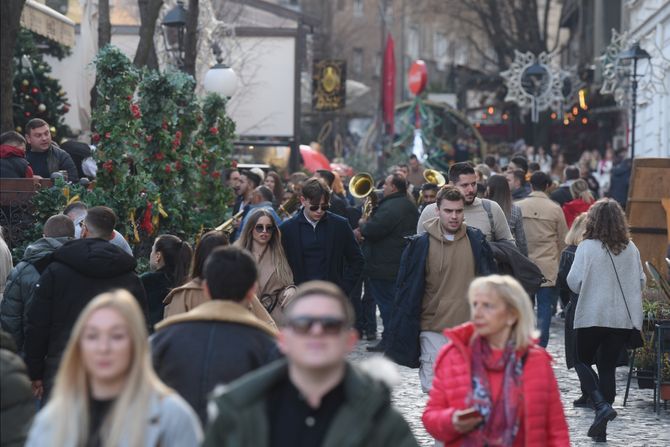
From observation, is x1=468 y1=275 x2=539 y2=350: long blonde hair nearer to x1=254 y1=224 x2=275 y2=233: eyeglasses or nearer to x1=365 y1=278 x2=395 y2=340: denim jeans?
x1=254 y1=224 x2=275 y2=233: eyeglasses

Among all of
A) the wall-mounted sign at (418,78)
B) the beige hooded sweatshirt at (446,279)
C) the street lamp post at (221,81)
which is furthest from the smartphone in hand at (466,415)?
the wall-mounted sign at (418,78)

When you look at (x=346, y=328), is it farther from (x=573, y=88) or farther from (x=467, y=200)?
(x=573, y=88)

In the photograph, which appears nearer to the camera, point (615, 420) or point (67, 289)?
point (67, 289)

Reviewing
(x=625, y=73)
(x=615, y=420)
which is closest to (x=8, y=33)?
(x=615, y=420)

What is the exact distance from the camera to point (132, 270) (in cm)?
869

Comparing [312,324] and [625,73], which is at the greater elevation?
[625,73]

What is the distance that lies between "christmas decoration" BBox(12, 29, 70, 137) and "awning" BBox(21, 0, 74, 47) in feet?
1.30

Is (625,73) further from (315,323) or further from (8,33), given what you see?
(315,323)

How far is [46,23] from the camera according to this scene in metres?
18.7

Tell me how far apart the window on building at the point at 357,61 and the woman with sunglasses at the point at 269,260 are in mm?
71496

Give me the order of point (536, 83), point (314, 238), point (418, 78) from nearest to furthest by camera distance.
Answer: point (314, 238), point (536, 83), point (418, 78)

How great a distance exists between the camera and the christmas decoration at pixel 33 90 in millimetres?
19016

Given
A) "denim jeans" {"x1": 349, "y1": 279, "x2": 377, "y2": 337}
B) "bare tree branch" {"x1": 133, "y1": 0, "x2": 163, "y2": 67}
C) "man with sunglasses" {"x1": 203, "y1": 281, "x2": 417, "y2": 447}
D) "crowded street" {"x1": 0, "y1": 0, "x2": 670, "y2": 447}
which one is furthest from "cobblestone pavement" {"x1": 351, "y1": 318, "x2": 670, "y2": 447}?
"man with sunglasses" {"x1": 203, "y1": 281, "x2": 417, "y2": 447}

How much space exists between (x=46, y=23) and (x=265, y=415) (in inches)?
580
